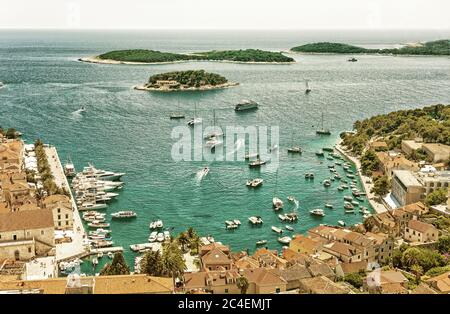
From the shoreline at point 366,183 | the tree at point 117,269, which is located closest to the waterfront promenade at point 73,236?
the tree at point 117,269

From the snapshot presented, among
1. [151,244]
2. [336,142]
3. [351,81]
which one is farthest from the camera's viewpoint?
[351,81]

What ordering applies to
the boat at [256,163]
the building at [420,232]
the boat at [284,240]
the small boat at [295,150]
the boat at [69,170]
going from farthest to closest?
the small boat at [295,150] → the boat at [256,163] → the boat at [69,170] → the boat at [284,240] → the building at [420,232]

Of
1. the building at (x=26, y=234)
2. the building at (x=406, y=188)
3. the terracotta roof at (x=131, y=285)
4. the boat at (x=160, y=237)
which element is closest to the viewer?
the terracotta roof at (x=131, y=285)

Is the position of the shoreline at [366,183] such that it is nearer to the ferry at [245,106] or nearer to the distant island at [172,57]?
the ferry at [245,106]

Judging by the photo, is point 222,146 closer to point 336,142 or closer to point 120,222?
point 336,142

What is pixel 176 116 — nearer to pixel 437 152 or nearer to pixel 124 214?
pixel 437 152
